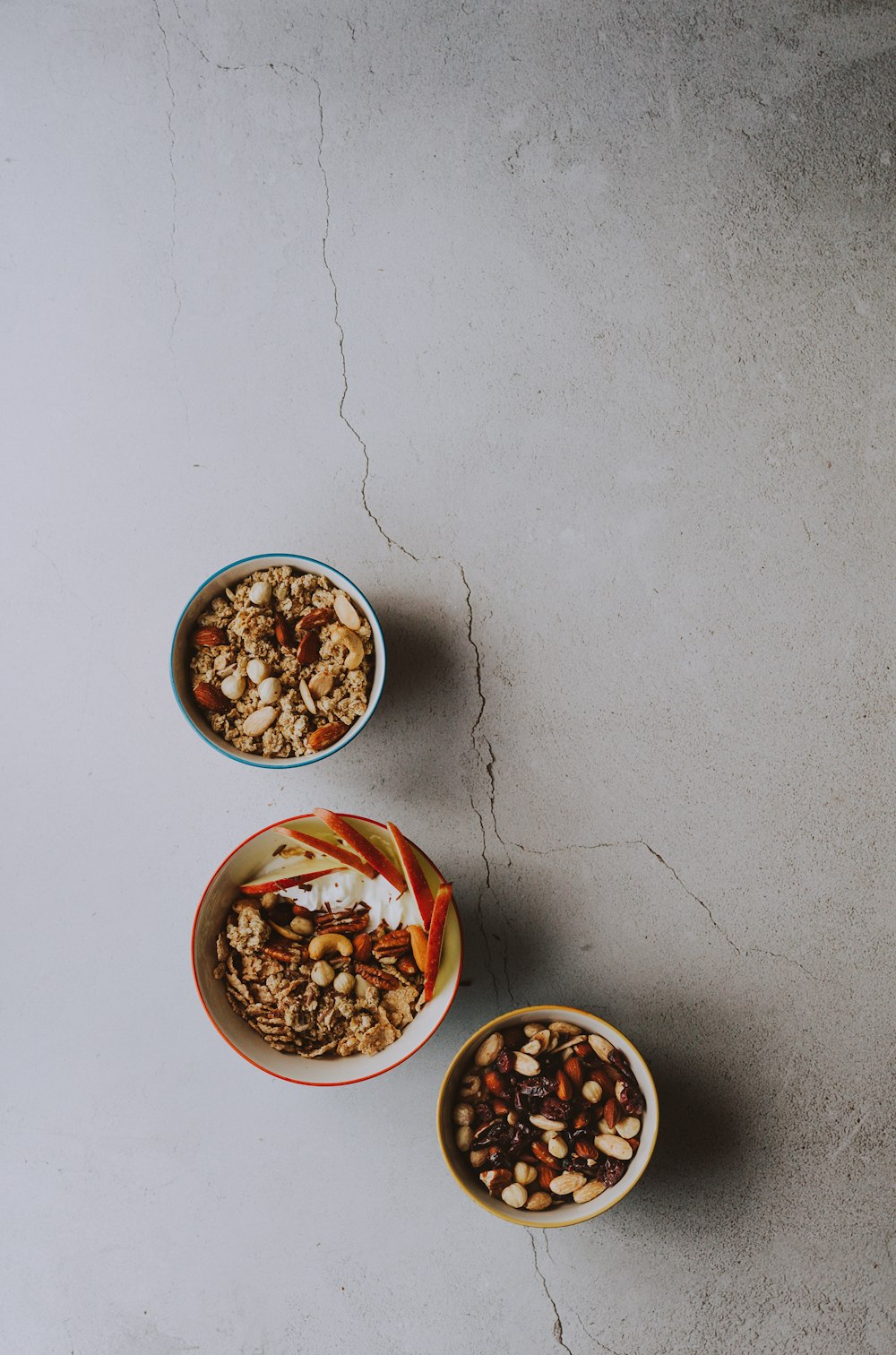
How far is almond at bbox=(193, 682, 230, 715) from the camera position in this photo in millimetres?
1267

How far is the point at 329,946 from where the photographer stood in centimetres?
125

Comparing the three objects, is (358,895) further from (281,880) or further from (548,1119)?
(548,1119)

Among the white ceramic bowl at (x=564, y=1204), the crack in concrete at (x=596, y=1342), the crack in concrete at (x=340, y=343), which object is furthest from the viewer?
the crack in concrete at (x=340, y=343)

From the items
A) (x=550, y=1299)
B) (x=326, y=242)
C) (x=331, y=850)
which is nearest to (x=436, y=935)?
(x=331, y=850)

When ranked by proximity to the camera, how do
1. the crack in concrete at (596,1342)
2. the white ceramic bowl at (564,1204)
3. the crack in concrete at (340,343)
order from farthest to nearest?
the crack in concrete at (340,343) < the crack in concrete at (596,1342) < the white ceramic bowl at (564,1204)

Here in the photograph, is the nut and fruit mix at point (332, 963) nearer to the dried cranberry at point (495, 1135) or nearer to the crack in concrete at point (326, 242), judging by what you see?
the dried cranberry at point (495, 1135)

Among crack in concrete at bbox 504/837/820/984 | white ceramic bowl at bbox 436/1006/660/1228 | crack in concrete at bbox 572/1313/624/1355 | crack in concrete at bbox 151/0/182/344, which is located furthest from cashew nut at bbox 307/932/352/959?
crack in concrete at bbox 151/0/182/344

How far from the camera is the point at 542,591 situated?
145cm

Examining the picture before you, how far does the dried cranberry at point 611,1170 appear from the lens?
47.4 inches

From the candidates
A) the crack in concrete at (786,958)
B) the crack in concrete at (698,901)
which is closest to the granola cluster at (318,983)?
the crack in concrete at (698,901)

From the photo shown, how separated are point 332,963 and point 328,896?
95 mm

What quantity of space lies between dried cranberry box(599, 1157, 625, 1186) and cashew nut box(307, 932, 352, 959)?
0.46 metres

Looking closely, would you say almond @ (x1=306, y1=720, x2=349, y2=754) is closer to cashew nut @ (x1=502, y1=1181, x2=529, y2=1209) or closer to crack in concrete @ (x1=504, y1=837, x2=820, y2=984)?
crack in concrete @ (x1=504, y1=837, x2=820, y2=984)

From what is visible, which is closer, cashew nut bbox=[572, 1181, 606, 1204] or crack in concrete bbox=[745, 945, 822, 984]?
cashew nut bbox=[572, 1181, 606, 1204]
